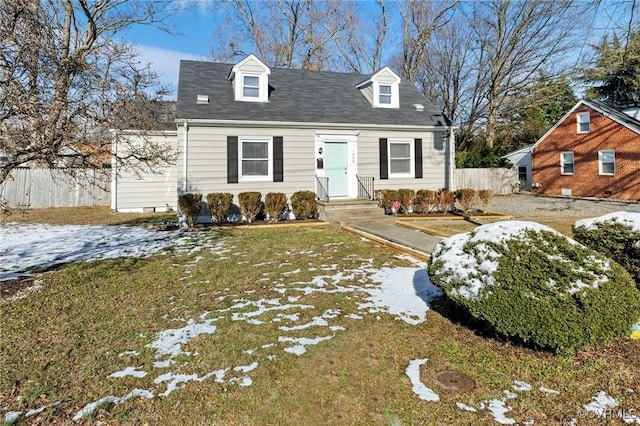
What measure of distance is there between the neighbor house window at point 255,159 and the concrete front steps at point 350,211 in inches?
85.7

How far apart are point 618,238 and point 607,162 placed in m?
19.0

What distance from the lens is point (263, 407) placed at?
2.55 metres

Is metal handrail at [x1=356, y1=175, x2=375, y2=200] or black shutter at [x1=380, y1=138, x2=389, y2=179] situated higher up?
black shutter at [x1=380, y1=138, x2=389, y2=179]

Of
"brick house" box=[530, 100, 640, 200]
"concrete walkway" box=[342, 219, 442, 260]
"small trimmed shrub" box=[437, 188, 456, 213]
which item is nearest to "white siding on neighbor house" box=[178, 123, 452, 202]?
"small trimmed shrub" box=[437, 188, 456, 213]

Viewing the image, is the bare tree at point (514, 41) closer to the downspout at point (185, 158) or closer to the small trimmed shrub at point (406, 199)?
the small trimmed shrub at point (406, 199)

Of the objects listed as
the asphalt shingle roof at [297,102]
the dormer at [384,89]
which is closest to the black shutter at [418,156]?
the asphalt shingle roof at [297,102]

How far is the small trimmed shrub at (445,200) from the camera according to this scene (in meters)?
12.4

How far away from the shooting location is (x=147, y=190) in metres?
15.1

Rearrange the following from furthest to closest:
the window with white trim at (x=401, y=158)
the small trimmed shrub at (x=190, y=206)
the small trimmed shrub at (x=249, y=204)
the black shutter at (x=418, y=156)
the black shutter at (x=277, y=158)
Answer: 1. the black shutter at (x=418, y=156)
2. the window with white trim at (x=401, y=158)
3. the black shutter at (x=277, y=158)
4. the small trimmed shrub at (x=249, y=204)
5. the small trimmed shrub at (x=190, y=206)

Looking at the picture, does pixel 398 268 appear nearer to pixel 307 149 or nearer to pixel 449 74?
pixel 307 149

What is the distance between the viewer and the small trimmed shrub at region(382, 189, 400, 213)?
11914mm

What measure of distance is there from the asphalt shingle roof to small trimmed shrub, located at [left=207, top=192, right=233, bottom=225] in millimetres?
2495

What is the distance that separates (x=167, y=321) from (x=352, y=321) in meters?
2.07

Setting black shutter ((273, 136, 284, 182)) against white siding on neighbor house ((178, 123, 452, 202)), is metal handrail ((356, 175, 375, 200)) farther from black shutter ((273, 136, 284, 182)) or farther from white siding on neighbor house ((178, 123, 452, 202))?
black shutter ((273, 136, 284, 182))
